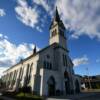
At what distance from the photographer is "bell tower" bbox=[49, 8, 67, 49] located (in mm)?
38266

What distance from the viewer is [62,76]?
32.5 meters

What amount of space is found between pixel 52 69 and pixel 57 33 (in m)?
12.2

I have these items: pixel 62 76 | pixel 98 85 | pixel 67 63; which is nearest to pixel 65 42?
pixel 67 63

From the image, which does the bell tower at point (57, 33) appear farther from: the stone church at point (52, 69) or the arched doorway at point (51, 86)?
the arched doorway at point (51, 86)

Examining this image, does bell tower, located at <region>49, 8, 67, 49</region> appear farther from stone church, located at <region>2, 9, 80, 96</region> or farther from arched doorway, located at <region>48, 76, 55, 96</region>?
arched doorway, located at <region>48, 76, 55, 96</region>

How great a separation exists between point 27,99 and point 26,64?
18005 millimetres

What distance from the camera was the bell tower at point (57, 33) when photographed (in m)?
38.3

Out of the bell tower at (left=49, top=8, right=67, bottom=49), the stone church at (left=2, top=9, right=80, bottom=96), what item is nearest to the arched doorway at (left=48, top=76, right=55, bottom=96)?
the stone church at (left=2, top=9, right=80, bottom=96)

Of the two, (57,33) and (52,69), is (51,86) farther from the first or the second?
(57,33)

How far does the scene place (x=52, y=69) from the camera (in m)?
33.4

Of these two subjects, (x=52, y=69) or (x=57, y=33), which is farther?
(x=57, y=33)

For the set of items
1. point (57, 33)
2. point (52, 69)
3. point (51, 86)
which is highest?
point (57, 33)

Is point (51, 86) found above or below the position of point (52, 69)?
below

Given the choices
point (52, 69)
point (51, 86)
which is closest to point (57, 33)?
point (52, 69)
